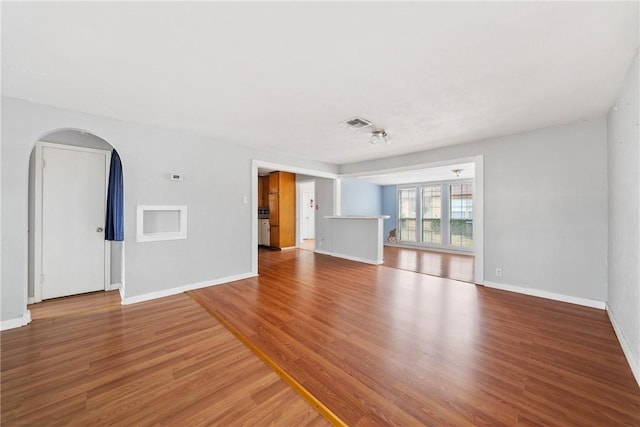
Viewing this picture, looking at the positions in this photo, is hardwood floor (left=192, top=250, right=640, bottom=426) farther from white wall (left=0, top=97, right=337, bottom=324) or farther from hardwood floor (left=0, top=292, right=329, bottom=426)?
white wall (left=0, top=97, right=337, bottom=324)

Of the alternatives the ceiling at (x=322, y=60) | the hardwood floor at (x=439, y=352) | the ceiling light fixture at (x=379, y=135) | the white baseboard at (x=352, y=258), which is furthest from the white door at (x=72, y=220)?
the white baseboard at (x=352, y=258)

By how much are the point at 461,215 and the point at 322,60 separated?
7.20 m

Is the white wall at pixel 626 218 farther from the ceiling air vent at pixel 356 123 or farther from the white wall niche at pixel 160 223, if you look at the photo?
the white wall niche at pixel 160 223

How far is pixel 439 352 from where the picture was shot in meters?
2.14

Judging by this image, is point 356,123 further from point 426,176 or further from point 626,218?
point 426,176

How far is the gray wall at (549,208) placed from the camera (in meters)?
3.15

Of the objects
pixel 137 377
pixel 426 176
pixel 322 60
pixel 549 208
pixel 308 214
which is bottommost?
pixel 137 377

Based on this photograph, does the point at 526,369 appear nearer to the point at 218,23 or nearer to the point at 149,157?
the point at 218,23

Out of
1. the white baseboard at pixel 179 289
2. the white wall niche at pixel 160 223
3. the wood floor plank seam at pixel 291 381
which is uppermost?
the white wall niche at pixel 160 223

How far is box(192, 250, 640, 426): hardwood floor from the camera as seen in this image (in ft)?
5.00

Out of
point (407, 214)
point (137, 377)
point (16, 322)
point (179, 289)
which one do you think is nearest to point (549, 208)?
point (137, 377)

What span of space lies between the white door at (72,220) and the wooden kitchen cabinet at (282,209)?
14.7ft

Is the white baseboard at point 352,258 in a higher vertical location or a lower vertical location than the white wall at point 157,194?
lower

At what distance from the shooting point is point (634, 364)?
1857 mm
